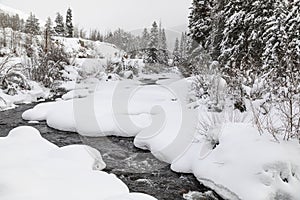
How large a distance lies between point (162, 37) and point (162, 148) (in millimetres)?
41964

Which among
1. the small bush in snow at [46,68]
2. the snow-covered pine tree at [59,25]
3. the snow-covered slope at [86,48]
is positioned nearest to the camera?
the small bush in snow at [46,68]

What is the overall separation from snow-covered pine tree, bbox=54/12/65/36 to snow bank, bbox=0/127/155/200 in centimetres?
2838

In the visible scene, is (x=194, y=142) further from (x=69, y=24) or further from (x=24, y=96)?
(x=69, y=24)

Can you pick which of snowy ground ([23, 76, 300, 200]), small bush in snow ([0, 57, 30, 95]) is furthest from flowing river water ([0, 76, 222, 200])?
small bush in snow ([0, 57, 30, 95])

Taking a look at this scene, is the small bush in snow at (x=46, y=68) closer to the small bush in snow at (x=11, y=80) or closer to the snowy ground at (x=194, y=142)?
the small bush in snow at (x=11, y=80)

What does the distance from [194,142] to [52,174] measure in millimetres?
2643

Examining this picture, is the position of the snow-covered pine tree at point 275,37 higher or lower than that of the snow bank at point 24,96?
higher

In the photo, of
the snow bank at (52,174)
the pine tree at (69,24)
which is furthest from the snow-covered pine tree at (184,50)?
the snow bank at (52,174)

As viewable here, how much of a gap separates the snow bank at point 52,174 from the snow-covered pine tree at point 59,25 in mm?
28376

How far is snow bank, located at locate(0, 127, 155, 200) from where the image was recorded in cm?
316

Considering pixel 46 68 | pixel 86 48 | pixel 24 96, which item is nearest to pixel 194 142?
pixel 24 96

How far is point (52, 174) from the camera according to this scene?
11.8 feet

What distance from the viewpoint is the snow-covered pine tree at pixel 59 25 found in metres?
31.1

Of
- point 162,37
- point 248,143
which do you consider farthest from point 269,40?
point 162,37
